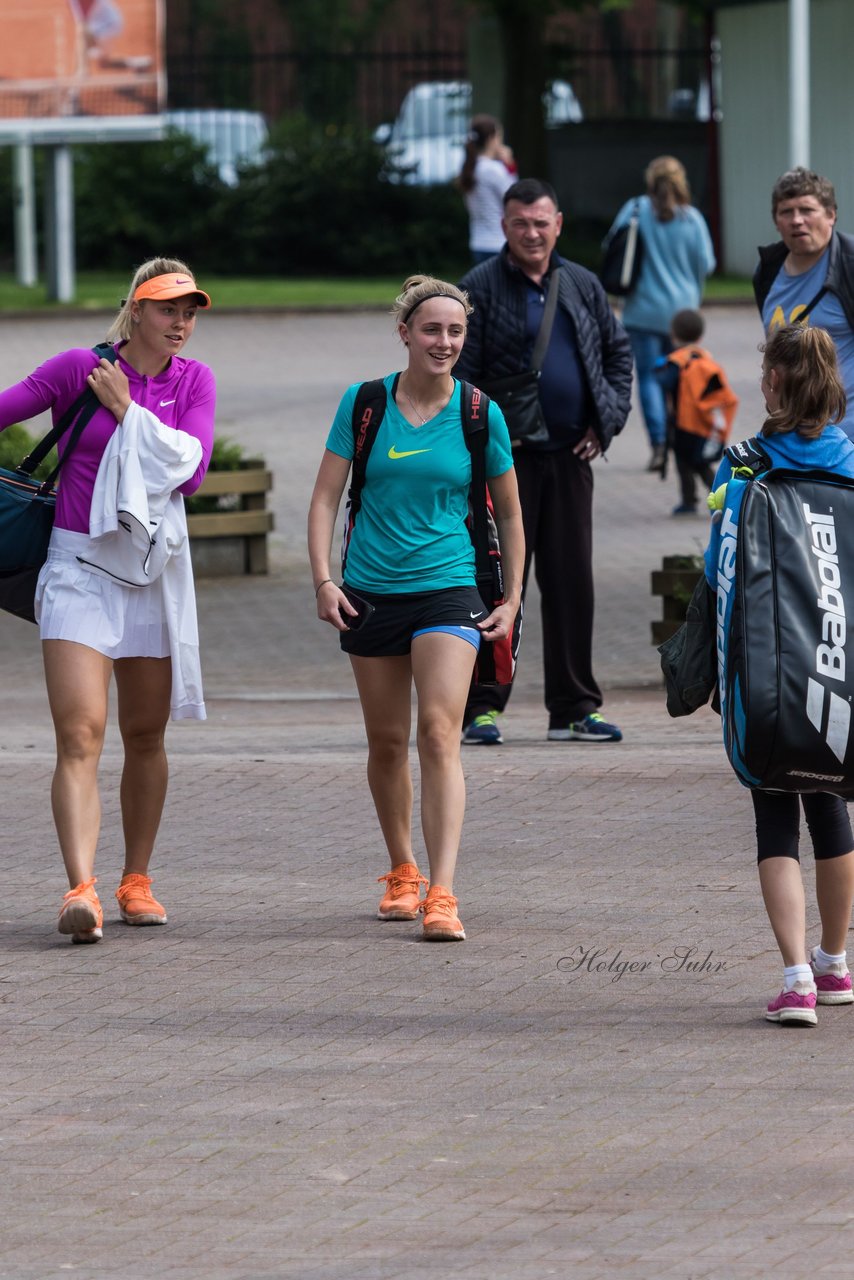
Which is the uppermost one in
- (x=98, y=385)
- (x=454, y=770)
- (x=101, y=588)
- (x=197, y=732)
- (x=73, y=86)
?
(x=73, y=86)

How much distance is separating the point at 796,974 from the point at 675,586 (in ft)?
16.2

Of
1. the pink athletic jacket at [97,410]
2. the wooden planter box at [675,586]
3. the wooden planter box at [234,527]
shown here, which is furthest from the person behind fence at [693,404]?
the pink athletic jacket at [97,410]

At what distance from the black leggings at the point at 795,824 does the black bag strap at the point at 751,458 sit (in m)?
0.77

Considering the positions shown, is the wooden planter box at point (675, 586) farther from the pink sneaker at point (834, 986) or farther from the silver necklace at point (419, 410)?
the pink sneaker at point (834, 986)

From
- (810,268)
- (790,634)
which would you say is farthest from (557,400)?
(790,634)

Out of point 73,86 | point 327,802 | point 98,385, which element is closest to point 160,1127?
point 98,385

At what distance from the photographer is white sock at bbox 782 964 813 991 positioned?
18.0ft

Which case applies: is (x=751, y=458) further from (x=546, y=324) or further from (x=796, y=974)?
(x=546, y=324)

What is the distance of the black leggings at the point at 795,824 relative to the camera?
5.50m

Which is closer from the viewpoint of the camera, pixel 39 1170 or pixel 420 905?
pixel 39 1170

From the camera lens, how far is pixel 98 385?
6.17m

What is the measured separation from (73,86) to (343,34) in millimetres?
22395

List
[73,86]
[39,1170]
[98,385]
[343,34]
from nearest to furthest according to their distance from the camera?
[39,1170]
[98,385]
[73,86]
[343,34]

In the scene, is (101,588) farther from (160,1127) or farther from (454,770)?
(160,1127)
